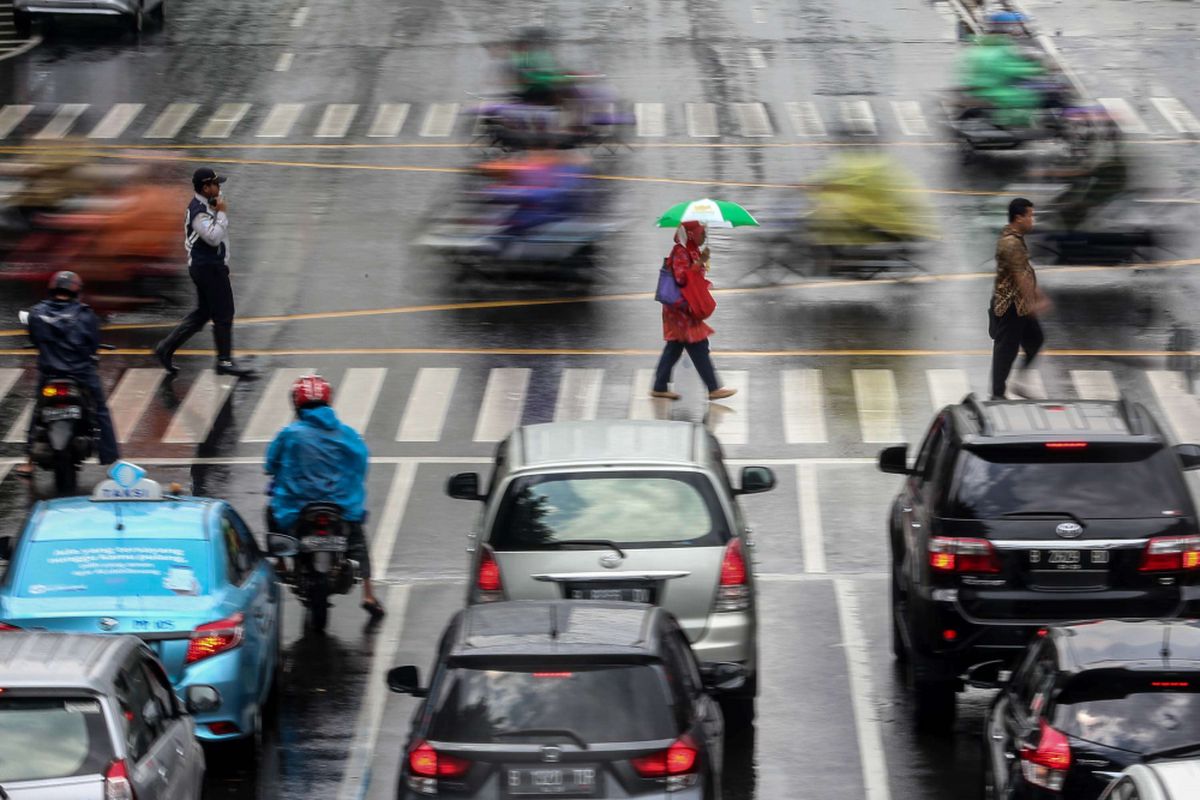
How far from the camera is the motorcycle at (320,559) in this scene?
1495cm

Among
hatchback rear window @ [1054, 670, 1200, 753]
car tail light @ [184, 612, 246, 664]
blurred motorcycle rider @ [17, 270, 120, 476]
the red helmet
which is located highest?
hatchback rear window @ [1054, 670, 1200, 753]

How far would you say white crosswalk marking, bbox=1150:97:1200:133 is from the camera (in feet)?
114

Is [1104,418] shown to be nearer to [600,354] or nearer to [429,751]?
[429,751]

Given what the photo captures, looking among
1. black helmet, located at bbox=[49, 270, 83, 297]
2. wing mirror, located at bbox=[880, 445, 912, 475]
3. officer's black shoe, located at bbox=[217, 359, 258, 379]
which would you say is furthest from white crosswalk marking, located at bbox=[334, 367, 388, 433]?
wing mirror, located at bbox=[880, 445, 912, 475]

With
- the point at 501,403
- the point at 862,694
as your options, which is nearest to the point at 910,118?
the point at 501,403

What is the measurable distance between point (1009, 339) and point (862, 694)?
671cm

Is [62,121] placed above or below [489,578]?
below

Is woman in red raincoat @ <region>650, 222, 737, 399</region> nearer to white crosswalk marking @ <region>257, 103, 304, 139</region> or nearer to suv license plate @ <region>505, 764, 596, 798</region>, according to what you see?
suv license plate @ <region>505, 764, 596, 798</region>

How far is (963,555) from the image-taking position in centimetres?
1234

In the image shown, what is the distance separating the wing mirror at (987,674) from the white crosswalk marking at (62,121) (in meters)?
24.9

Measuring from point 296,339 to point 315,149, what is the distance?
1076 centimetres

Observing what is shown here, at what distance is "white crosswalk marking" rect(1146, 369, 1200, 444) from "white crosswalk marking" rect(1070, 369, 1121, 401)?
392mm

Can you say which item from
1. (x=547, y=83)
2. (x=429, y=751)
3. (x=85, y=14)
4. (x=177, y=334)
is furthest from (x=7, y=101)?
(x=429, y=751)

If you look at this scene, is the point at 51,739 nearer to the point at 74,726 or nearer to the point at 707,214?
the point at 74,726
